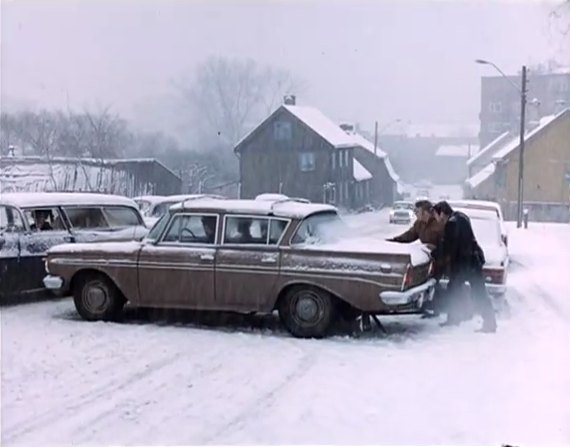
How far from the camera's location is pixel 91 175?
321 centimetres

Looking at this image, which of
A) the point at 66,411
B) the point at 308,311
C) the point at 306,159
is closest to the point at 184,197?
the point at 306,159

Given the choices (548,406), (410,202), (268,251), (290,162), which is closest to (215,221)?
(268,251)

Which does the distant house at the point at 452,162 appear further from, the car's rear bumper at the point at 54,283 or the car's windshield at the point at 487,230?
the car's rear bumper at the point at 54,283

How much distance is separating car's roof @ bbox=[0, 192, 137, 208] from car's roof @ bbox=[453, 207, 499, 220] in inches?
52.6

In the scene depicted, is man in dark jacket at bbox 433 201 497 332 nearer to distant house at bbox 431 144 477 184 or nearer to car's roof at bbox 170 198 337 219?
distant house at bbox 431 144 477 184

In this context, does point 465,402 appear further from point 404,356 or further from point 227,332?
point 227,332

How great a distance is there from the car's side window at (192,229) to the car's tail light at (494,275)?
1.16 meters

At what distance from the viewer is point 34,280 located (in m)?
3.93

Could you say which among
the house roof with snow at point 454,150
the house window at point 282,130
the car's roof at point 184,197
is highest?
the house window at point 282,130

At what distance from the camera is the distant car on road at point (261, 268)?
127 inches

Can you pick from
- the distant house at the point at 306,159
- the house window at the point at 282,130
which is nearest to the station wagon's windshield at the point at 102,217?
the distant house at the point at 306,159

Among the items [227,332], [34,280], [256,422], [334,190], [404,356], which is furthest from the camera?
[34,280]

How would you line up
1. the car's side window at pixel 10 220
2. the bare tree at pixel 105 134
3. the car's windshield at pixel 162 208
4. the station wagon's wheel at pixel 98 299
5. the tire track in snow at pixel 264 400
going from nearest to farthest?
the tire track in snow at pixel 264 400, the bare tree at pixel 105 134, the car's windshield at pixel 162 208, the station wagon's wheel at pixel 98 299, the car's side window at pixel 10 220

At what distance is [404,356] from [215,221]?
3.25ft
